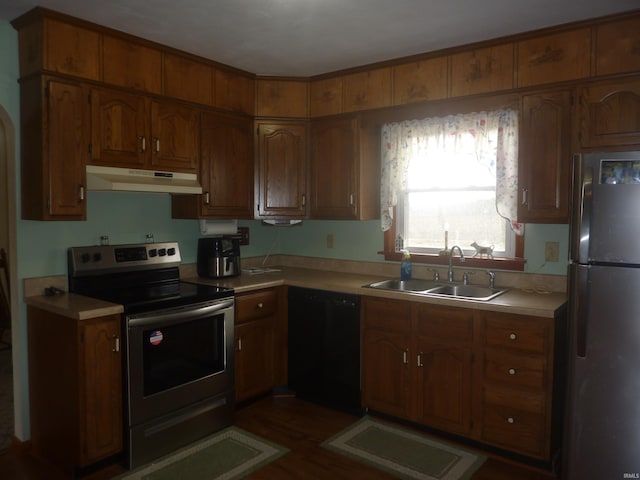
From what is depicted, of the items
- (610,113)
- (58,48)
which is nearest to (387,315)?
(610,113)

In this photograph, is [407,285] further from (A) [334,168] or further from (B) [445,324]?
(A) [334,168]

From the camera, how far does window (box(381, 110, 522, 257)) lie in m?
3.11

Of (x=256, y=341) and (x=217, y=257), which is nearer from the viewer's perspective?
(x=256, y=341)

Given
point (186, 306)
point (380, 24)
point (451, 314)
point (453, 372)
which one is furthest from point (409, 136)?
point (186, 306)

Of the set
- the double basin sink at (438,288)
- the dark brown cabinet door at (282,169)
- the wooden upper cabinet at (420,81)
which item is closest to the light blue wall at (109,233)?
the double basin sink at (438,288)

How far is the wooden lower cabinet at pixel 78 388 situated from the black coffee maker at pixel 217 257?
3.37 ft

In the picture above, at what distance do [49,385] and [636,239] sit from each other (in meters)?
3.09

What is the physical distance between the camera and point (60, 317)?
259 centimetres

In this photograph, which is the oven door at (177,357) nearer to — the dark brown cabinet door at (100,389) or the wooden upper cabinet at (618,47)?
the dark brown cabinet door at (100,389)

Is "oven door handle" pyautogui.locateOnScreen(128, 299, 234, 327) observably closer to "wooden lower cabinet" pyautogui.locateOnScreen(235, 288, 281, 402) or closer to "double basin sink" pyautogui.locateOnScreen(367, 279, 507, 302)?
"wooden lower cabinet" pyautogui.locateOnScreen(235, 288, 281, 402)

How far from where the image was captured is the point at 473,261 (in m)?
3.37

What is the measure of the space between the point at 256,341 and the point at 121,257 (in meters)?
1.07

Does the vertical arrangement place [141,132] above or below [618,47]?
below

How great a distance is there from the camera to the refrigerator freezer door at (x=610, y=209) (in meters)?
2.23
